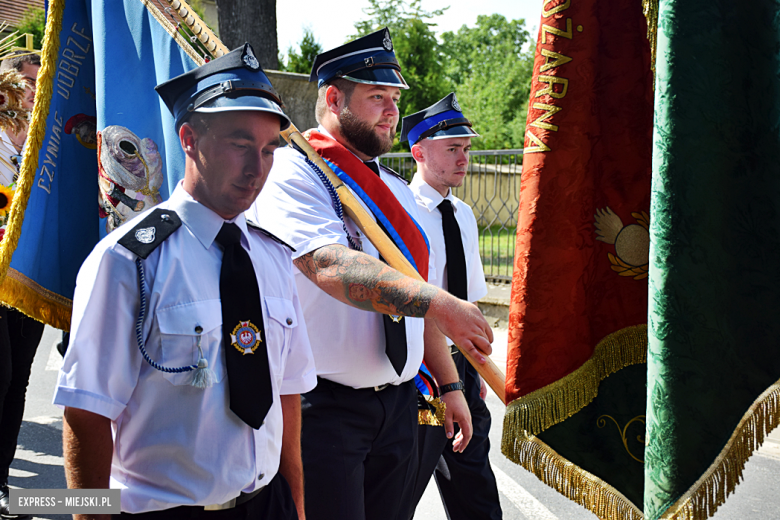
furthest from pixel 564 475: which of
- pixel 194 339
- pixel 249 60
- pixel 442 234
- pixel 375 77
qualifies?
pixel 442 234

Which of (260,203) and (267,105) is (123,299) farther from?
(260,203)

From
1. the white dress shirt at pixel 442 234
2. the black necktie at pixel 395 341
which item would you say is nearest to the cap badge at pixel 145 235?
the black necktie at pixel 395 341

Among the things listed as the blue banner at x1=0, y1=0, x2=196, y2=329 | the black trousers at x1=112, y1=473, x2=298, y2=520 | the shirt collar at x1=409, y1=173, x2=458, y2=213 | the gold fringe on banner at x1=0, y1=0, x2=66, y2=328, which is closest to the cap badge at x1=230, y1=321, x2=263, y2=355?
the black trousers at x1=112, y1=473, x2=298, y2=520

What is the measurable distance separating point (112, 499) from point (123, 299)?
1.45 ft

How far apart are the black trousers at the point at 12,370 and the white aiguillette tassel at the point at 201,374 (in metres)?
2.65

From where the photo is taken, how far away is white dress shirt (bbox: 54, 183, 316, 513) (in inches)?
56.6

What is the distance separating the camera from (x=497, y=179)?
31.8ft

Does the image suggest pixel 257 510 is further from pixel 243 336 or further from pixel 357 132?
pixel 357 132

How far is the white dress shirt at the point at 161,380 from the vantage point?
1.44 metres

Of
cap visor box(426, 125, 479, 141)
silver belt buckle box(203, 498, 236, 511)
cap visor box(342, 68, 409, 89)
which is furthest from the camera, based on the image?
cap visor box(426, 125, 479, 141)

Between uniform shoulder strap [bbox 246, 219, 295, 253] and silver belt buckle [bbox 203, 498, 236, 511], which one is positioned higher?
uniform shoulder strap [bbox 246, 219, 295, 253]

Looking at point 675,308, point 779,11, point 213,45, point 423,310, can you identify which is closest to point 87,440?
point 423,310

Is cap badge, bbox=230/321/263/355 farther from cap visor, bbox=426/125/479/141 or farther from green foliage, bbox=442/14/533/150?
green foliage, bbox=442/14/533/150

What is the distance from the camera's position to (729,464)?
4.31ft
